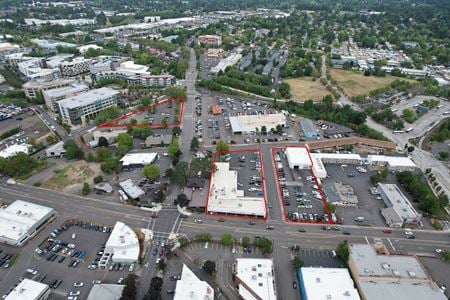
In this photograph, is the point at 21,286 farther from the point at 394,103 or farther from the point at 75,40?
the point at 75,40

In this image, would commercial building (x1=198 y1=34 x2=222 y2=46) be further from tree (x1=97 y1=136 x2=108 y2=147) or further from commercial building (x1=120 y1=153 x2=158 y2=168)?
commercial building (x1=120 y1=153 x2=158 y2=168)

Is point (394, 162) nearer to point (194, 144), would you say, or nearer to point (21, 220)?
point (194, 144)

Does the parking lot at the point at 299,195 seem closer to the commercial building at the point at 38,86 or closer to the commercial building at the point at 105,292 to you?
the commercial building at the point at 105,292

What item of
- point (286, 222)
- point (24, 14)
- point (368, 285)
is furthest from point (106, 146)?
point (24, 14)

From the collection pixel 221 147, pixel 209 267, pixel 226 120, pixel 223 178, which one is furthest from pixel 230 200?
pixel 226 120

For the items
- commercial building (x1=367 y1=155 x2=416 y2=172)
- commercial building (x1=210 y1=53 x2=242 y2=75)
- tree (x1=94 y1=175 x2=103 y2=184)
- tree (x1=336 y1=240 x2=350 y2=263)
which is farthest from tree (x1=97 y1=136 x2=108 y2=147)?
commercial building (x1=210 y1=53 x2=242 y2=75)

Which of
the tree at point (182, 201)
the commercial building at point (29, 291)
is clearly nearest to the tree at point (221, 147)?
the tree at point (182, 201)
